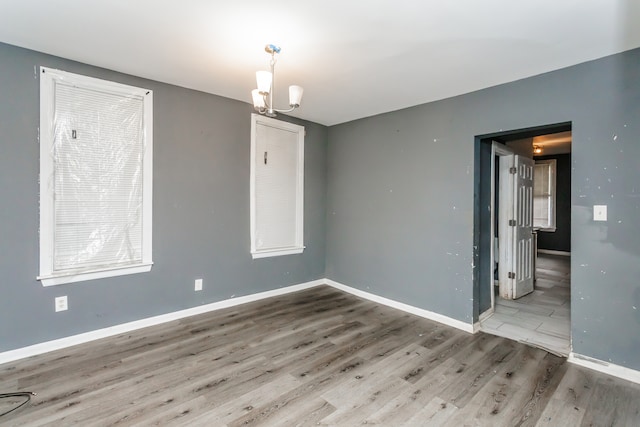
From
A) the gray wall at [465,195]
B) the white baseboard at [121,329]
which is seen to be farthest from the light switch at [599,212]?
the white baseboard at [121,329]

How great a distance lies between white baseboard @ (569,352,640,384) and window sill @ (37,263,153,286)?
383 centimetres

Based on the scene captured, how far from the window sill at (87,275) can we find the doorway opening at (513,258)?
10.9 feet

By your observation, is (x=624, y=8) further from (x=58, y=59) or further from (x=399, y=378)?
(x=58, y=59)

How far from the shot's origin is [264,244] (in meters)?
3.96

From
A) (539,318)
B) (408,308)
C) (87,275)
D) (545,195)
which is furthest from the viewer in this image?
(545,195)

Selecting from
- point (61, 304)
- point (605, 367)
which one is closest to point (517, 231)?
point (605, 367)

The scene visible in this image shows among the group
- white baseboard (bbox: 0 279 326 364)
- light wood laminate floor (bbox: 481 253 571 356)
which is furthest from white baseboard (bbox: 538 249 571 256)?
white baseboard (bbox: 0 279 326 364)

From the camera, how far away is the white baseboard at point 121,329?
2436mm

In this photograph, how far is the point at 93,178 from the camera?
2.73m

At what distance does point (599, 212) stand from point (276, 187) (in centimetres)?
321

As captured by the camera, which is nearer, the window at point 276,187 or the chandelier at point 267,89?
the chandelier at point 267,89

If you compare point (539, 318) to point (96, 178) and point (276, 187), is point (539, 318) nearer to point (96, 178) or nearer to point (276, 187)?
point (276, 187)

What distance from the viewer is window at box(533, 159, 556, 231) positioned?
7.51m

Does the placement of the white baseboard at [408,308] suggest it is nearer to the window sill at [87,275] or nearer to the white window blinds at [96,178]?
the window sill at [87,275]
